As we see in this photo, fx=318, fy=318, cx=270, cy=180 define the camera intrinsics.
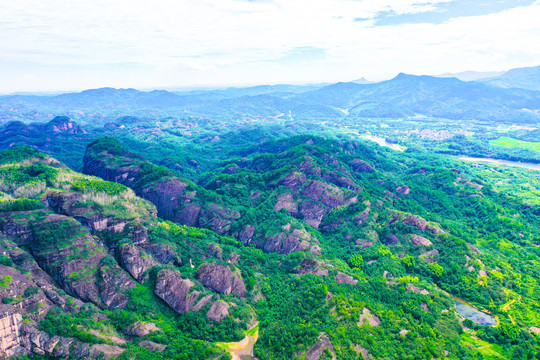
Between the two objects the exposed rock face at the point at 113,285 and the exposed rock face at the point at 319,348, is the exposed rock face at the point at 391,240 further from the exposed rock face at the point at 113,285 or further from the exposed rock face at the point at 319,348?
the exposed rock face at the point at 113,285

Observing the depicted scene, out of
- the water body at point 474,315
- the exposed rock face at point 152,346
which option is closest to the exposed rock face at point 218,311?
the exposed rock face at point 152,346

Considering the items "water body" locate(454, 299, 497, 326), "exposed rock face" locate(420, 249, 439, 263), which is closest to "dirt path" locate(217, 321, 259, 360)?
"water body" locate(454, 299, 497, 326)

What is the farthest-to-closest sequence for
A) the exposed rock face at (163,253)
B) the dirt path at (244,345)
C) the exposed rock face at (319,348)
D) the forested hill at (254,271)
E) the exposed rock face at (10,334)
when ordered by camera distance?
the exposed rock face at (163,253) < the dirt path at (244,345) < the exposed rock face at (319,348) < the forested hill at (254,271) < the exposed rock face at (10,334)

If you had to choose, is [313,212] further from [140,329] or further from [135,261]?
[140,329]

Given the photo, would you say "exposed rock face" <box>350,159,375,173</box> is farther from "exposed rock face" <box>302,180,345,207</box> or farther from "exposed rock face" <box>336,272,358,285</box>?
"exposed rock face" <box>336,272,358,285</box>

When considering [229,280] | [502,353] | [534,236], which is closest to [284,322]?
[229,280]

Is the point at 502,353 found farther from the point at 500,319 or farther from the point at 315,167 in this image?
the point at 315,167
